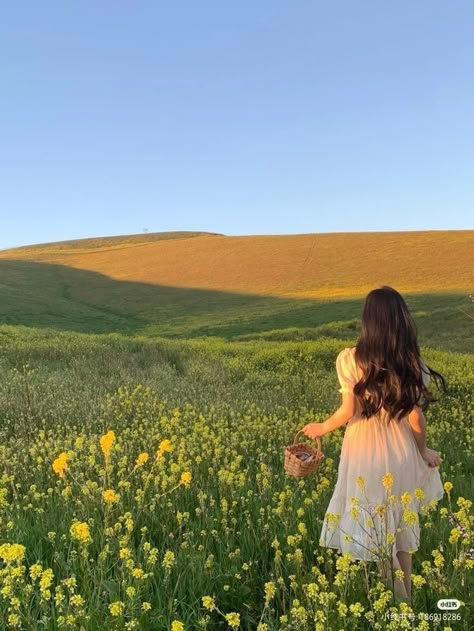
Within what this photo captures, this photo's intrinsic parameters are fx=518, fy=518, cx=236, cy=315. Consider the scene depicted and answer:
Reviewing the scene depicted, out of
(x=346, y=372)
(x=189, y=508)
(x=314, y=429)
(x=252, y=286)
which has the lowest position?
(x=189, y=508)

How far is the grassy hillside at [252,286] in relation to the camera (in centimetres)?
3203

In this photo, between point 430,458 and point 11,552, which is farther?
point 430,458

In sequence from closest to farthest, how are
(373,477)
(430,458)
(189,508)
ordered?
(373,477) → (430,458) → (189,508)

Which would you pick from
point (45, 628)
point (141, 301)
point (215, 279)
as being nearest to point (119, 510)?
point (45, 628)

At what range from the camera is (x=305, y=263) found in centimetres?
6259

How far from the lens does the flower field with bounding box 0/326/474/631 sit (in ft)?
8.80

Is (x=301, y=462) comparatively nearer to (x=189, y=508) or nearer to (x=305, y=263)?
(x=189, y=508)

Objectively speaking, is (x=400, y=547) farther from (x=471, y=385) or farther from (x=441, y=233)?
(x=441, y=233)

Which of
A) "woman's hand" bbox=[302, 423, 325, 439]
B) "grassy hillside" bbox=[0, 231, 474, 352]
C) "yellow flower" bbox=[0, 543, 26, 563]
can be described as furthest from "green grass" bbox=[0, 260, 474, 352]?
"yellow flower" bbox=[0, 543, 26, 563]

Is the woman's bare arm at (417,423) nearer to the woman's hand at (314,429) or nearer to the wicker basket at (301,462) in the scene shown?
the woman's hand at (314,429)

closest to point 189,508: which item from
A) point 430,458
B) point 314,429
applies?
point 314,429

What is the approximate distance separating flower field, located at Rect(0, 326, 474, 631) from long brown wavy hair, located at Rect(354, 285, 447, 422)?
761mm

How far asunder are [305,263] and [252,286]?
10.9 metres

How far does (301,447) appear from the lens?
14.3 ft
